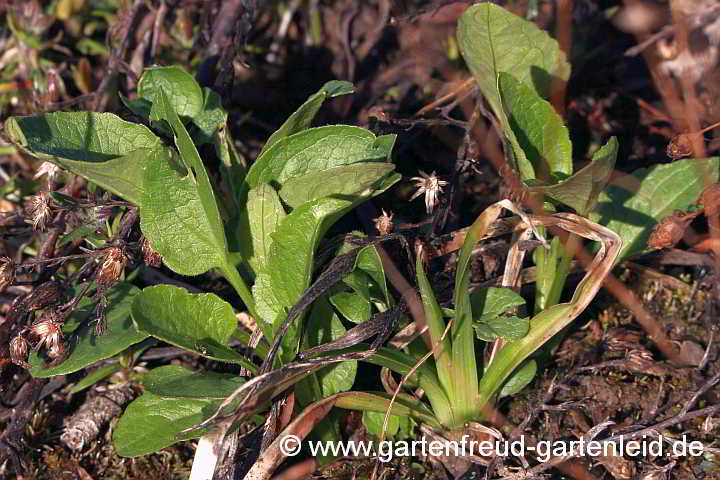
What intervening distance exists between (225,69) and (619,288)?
4.38 feet

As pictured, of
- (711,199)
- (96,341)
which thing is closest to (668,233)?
(711,199)

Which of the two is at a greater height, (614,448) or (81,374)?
(614,448)

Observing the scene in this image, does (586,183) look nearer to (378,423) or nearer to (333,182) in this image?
(333,182)

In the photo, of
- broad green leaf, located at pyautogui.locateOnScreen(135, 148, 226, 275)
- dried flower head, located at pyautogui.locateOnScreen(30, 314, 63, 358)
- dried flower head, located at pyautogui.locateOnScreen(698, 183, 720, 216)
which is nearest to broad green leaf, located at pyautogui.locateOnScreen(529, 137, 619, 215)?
dried flower head, located at pyautogui.locateOnScreen(698, 183, 720, 216)

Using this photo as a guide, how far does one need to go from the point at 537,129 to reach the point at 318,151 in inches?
20.7

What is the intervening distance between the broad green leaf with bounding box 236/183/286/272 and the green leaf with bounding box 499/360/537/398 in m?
0.68

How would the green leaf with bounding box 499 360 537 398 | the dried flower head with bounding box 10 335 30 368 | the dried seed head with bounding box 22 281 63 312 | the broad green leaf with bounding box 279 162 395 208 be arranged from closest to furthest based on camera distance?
1. the broad green leaf with bounding box 279 162 395 208
2. the dried flower head with bounding box 10 335 30 368
3. the dried seed head with bounding box 22 281 63 312
4. the green leaf with bounding box 499 360 537 398

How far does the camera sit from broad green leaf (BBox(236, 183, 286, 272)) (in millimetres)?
1624

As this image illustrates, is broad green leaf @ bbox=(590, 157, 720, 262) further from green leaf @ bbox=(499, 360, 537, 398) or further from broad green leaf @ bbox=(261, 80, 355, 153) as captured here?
broad green leaf @ bbox=(261, 80, 355, 153)

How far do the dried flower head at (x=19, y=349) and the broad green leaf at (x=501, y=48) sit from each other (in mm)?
1216

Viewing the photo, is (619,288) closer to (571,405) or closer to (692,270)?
(692,270)

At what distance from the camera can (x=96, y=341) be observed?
162 cm

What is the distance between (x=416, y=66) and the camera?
2.75 m

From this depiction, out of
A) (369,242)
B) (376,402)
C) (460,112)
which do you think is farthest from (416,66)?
(376,402)
